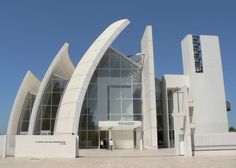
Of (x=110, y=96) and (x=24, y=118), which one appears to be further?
(x=24, y=118)

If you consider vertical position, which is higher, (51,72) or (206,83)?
(51,72)

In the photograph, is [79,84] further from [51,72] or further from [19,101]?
[19,101]

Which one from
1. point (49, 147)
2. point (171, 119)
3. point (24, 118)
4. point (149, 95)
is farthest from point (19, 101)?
point (171, 119)

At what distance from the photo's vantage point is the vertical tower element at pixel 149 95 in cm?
2966

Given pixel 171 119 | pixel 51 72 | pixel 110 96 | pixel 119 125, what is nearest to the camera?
pixel 119 125

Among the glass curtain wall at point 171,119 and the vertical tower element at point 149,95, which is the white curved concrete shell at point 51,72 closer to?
the vertical tower element at point 149,95

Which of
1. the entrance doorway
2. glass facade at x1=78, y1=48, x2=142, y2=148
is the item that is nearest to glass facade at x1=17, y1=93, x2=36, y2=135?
glass facade at x1=78, y1=48, x2=142, y2=148

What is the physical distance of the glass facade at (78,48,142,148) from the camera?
106ft

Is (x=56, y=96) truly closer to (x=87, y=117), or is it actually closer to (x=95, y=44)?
(x=87, y=117)

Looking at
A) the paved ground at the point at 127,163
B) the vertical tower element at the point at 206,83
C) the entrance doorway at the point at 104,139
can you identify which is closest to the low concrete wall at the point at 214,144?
the paved ground at the point at 127,163

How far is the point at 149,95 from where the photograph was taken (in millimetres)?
30578

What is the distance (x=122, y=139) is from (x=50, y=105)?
30.2 ft

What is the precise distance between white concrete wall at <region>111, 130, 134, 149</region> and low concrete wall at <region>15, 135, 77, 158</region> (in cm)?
1202

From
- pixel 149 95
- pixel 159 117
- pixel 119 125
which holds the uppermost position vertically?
pixel 149 95
